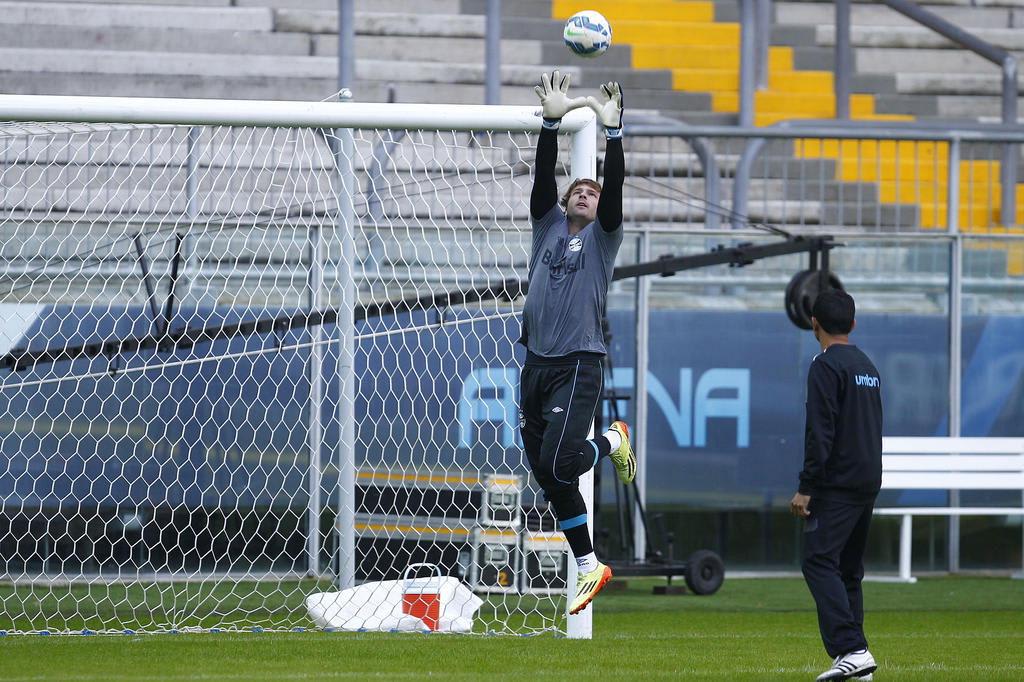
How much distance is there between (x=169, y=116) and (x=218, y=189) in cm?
303

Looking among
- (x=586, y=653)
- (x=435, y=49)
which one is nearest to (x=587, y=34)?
(x=586, y=653)

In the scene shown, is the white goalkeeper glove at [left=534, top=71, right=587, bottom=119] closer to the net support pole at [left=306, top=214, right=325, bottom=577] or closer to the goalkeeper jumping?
the goalkeeper jumping

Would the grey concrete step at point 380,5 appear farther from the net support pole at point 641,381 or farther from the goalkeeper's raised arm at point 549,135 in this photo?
the goalkeeper's raised arm at point 549,135

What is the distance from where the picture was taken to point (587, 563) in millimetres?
6414

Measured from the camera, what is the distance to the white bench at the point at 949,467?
10805 millimetres

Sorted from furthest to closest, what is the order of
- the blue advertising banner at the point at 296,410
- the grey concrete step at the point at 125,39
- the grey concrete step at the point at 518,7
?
the grey concrete step at the point at 518,7 → the grey concrete step at the point at 125,39 → the blue advertising banner at the point at 296,410

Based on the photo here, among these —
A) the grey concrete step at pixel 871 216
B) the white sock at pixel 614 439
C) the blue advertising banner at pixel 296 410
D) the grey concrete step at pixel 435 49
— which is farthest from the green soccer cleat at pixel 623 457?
the grey concrete step at pixel 435 49

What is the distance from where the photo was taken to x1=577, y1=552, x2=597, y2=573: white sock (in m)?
6.40

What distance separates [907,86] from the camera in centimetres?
1520

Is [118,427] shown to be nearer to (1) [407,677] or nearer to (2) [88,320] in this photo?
(2) [88,320]

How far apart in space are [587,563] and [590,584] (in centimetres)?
11

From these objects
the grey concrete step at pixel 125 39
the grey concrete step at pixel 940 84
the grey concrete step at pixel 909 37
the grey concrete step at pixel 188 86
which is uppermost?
the grey concrete step at pixel 909 37

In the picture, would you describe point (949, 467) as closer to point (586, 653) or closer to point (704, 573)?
point (704, 573)

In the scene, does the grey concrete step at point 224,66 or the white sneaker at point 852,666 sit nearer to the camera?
the white sneaker at point 852,666
